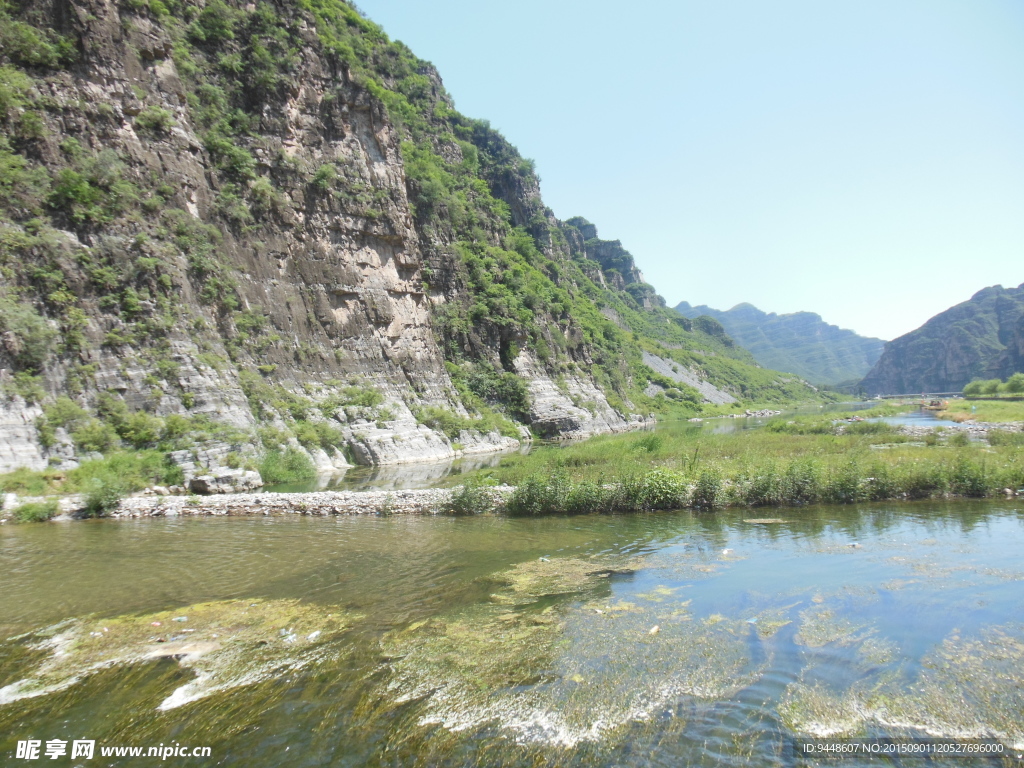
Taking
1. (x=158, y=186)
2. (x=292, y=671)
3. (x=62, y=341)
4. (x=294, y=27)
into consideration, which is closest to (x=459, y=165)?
(x=294, y=27)

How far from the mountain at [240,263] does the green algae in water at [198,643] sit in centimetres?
1900

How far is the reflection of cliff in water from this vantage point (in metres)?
27.0

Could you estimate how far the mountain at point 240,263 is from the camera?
89.6 ft

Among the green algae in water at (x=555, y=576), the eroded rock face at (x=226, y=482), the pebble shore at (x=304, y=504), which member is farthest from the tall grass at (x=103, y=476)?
the green algae in water at (x=555, y=576)

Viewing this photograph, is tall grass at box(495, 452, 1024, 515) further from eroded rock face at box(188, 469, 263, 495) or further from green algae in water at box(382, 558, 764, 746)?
eroded rock face at box(188, 469, 263, 495)

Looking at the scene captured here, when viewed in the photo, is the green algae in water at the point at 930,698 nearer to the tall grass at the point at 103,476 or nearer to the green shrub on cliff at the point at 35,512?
the green shrub on cliff at the point at 35,512

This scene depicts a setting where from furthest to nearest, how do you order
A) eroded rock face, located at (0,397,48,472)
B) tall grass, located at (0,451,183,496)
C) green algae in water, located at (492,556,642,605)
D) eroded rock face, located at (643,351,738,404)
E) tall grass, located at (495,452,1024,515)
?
eroded rock face, located at (643,351,738,404) < eroded rock face, located at (0,397,48,472) < tall grass, located at (0,451,183,496) < tall grass, located at (495,452,1024,515) < green algae in water, located at (492,556,642,605)

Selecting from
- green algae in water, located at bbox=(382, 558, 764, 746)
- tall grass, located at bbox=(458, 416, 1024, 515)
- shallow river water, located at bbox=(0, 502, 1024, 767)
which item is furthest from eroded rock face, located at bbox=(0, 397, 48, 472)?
green algae in water, located at bbox=(382, 558, 764, 746)

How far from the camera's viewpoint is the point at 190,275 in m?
36.2

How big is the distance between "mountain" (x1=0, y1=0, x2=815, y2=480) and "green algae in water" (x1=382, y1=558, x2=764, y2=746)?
Answer: 77.6 feet

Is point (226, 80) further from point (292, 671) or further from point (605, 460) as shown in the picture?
point (292, 671)

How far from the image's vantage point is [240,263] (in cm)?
4181

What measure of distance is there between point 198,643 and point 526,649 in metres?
5.13

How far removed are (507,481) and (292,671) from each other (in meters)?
16.5
